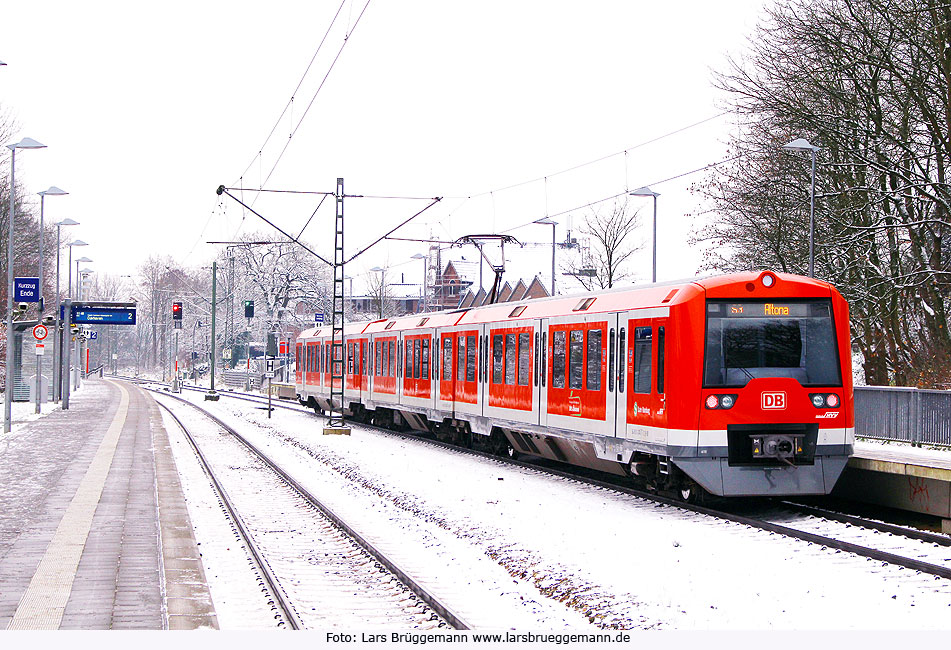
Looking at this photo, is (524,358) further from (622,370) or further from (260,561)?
(260,561)

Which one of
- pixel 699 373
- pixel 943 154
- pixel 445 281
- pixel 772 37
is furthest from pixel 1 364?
pixel 445 281

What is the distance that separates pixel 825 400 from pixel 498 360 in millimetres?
8342

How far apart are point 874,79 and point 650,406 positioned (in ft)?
56.0

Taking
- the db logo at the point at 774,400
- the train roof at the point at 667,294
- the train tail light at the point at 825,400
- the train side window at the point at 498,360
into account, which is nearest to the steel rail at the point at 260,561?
the train side window at the point at 498,360

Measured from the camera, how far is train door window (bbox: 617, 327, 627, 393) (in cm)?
1574

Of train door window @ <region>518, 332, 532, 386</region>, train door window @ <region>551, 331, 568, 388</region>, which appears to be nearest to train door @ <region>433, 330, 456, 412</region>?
train door window @ <region>518, 332, 532, 386</region>

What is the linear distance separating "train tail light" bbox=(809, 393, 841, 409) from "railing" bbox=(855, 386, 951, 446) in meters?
8.97

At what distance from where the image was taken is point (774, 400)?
14141 millimetres

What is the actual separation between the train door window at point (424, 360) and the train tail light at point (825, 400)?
45.0ft

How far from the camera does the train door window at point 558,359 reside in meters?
18.2

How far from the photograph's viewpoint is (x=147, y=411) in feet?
147

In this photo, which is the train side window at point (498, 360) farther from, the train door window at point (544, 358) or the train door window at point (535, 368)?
the train door window at point (544, 358)

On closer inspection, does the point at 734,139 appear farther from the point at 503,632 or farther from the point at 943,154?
the point at 503,632

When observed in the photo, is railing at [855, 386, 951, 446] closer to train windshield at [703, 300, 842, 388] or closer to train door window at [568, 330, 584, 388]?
train door window at [568, 330, 584, 388]
